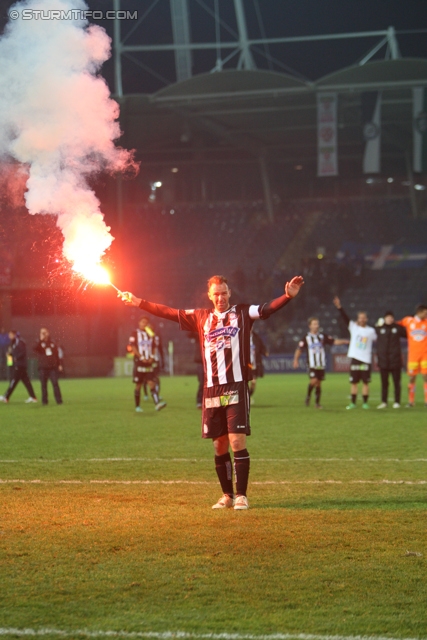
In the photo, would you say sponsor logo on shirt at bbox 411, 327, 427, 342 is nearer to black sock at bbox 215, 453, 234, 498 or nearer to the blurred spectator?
black sock at bbox 215, 453, 234, 498

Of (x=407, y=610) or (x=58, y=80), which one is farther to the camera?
(x=58, y=80)

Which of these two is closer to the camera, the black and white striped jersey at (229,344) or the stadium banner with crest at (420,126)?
the black and white striped jersey at (229,344)

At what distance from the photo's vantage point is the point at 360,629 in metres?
4.07

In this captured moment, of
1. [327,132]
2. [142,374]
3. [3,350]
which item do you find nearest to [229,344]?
[142,374]

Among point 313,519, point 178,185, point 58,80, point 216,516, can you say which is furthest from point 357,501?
point 178,185

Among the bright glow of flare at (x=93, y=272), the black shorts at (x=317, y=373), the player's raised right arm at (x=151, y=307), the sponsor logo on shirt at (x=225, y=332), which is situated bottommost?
the black shorts at (x=317, y=373)

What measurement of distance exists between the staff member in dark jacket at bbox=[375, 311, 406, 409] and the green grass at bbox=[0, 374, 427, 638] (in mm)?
6722

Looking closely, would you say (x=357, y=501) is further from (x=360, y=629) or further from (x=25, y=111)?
(x=25, y=111)

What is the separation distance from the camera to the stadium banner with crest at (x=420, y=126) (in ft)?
120

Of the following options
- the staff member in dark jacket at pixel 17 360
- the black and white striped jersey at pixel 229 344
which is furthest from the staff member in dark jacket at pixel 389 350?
the black and white striped jersey at pixel 229 344

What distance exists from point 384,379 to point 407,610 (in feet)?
50.0

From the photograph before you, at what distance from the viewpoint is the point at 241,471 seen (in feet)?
24.2

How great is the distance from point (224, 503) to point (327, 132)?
107 feet

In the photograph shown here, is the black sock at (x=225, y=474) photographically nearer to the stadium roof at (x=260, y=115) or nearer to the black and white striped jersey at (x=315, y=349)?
the black and white striped jersey at (x=315, y=349)
